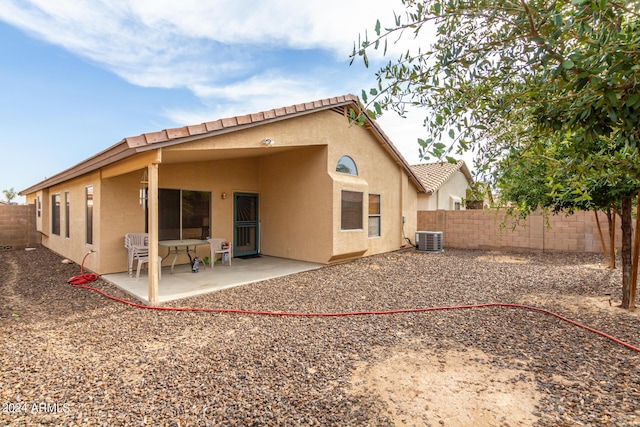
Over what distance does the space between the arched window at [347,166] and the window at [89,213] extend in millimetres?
7213

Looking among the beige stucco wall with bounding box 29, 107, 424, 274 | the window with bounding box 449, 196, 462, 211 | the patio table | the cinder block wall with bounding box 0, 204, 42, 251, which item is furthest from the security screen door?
the window with bounding box 449, 196, 462, 211

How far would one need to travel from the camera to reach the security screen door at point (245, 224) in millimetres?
11078

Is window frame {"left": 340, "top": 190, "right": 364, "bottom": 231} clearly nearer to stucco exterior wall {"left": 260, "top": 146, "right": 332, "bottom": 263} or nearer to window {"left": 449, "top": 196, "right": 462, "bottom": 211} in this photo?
stucco exterior wall {"left": 260, "top": 146, "right": 332, "bottom": 263}

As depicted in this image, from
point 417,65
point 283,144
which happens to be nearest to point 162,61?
point 283,144

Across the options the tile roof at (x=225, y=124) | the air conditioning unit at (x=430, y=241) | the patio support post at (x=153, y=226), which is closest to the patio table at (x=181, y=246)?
the patio support post at (x=153, y=226)

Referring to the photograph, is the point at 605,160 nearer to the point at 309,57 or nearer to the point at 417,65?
the point at 417,65

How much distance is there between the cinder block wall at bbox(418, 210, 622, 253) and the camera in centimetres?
1235

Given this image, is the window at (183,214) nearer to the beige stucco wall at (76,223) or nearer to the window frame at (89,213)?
the beige stucco wall at (76,223)

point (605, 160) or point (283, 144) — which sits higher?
point (283, 144)

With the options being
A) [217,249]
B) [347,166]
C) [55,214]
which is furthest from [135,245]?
[55,214]

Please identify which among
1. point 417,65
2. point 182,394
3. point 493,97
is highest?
point 417,65

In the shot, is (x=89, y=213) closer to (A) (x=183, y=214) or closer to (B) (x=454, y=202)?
(A) (x=183, y=214)

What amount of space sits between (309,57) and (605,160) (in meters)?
10.2

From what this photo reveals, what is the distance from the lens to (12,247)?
14758mm
